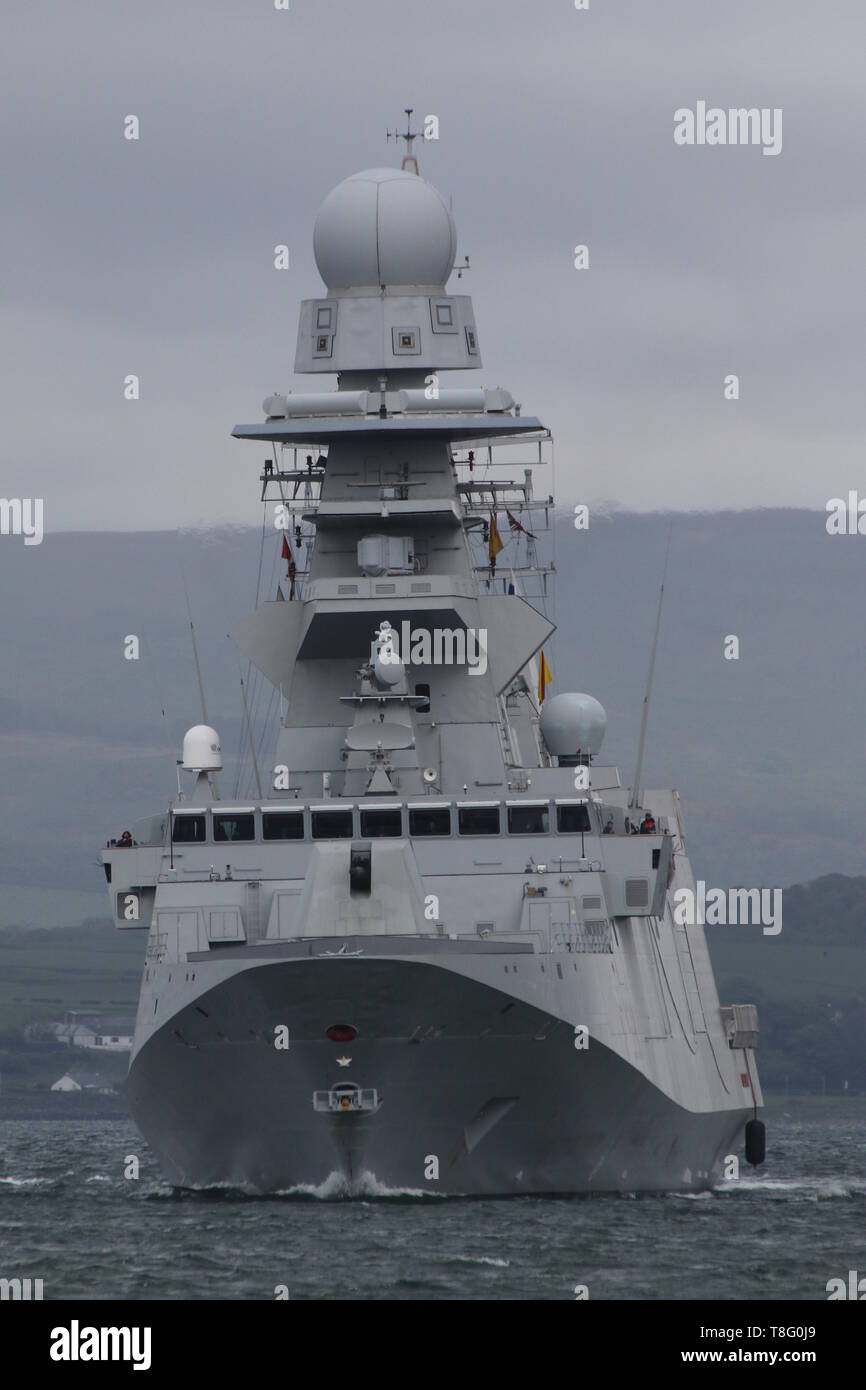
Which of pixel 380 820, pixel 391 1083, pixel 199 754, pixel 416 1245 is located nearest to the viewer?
pixel 416 1245

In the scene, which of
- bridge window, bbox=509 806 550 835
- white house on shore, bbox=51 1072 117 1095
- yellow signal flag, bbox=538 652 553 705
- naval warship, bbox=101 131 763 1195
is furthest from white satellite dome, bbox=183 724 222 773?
white house on shore, bbox=51 1072 117 1095

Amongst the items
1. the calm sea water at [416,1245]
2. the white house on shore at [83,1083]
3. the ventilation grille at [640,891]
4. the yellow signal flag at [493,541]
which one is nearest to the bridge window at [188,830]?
the calm sea water at [416,1245]

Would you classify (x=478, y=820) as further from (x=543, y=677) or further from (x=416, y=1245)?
(x=543, y=677)

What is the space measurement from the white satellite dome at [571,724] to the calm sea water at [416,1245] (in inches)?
345

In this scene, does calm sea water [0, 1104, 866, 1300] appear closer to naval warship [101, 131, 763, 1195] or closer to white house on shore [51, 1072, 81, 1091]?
naval warship [101, 131, 763, 1195]

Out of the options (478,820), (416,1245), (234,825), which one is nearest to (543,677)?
(478,820)

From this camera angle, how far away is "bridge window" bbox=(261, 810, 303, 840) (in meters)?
44.9

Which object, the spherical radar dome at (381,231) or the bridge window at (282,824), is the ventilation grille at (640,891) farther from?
the spherical radar dome at (381,231)

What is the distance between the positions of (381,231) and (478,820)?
12827mm

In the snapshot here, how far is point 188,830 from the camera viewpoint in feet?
149

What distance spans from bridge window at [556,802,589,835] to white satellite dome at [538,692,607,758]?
23.4 ft
